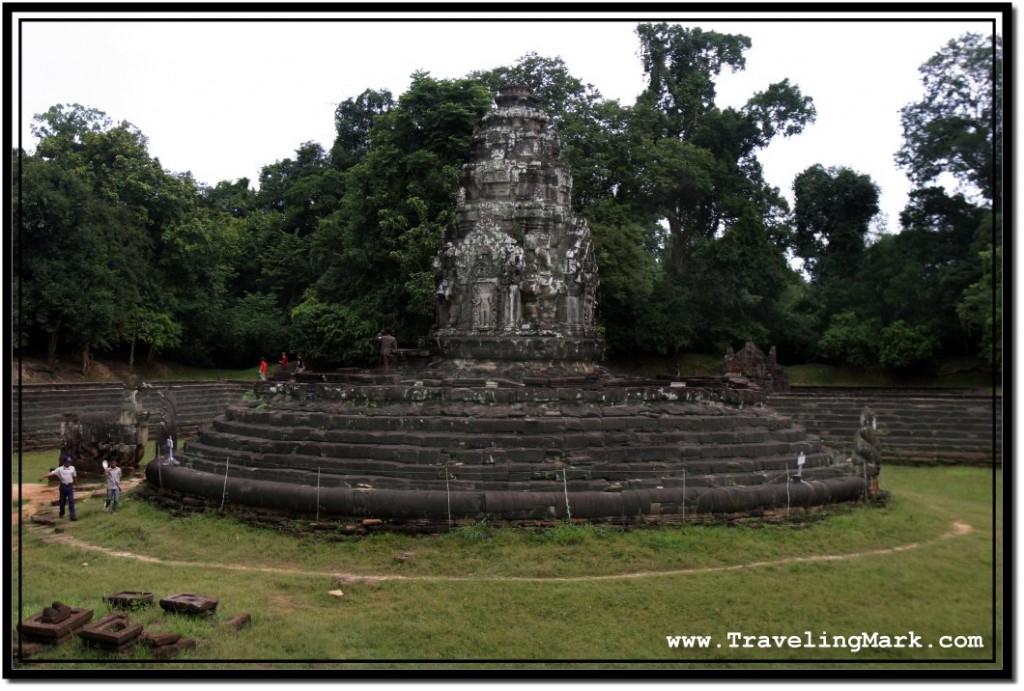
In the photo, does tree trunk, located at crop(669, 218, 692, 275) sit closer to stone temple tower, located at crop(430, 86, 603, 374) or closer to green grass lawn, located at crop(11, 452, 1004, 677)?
stone temple tower, located at crop(430, 86, 603, 374)

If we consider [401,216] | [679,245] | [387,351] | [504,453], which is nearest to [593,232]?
[401,216]

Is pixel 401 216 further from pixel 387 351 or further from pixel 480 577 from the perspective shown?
pixel 480 577

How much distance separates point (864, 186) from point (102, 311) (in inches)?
1364

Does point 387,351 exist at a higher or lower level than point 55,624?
higher

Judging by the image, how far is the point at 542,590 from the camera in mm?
8562

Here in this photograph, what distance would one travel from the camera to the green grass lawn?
6473 mm

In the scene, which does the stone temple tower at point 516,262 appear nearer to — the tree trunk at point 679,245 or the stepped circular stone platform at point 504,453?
the stepped circular stone platform at point 504,453

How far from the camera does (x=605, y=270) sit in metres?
33.0

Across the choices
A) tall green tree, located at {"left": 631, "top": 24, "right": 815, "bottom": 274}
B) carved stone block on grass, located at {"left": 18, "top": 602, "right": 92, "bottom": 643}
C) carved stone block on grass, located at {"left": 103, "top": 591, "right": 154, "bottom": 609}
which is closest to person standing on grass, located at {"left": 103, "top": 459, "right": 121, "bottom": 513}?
carved stone block on grass, located at {"left": 103, "top": 591, "right": 154, "bottom": 609}

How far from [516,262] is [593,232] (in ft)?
54.0

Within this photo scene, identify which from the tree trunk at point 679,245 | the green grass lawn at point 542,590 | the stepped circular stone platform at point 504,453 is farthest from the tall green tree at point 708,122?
the green grass lawn at point 542,590

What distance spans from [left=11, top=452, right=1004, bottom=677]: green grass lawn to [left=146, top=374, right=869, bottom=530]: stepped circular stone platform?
0.42 m

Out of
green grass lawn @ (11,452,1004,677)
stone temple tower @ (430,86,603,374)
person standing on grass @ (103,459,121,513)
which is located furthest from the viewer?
stone temple tower @ (430,86,603,374)

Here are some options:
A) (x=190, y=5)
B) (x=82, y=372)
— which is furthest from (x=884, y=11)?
(x=82, y=372)
